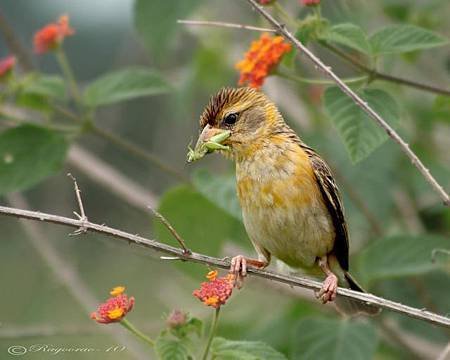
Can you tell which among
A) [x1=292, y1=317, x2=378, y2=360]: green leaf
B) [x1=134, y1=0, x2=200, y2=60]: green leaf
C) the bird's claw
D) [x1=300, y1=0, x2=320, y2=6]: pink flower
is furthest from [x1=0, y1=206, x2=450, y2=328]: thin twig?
[x1=134, y1=0, x2=200, y2=60]: green leaf

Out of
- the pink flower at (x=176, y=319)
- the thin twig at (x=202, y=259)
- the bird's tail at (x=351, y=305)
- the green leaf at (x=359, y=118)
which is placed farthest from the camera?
the bird's tail at (x=351, y=305)

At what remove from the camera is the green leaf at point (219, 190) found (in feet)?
15.0

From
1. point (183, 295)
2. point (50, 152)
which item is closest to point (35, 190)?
point (183, 295)

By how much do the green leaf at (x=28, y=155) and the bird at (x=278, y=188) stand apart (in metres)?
0.83

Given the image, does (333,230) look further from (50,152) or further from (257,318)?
(257,318)

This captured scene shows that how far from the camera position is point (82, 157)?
5996mm

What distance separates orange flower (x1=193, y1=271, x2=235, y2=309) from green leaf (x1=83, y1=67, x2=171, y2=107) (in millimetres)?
1718

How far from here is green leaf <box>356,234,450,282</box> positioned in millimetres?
4711

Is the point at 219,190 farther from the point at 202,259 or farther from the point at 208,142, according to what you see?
the point at 202,259

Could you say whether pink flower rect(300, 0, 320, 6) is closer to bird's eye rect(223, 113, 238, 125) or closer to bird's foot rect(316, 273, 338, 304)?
bird's eye rect(223, 113, 238, 125)

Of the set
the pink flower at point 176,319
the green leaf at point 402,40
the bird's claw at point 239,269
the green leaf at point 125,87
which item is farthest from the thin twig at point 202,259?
the green leaf at point 125,87

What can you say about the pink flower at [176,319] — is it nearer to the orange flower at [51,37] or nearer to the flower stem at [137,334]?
the flower stem at [137,334]

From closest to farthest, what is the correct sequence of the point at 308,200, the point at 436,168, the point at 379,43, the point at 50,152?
the point at 379,43 < the point at 308,200 < the point at 50,152 < the point at 436,168

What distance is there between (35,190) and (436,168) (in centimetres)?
441
